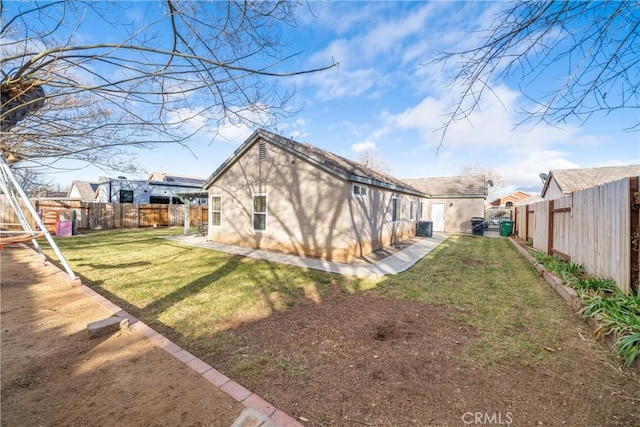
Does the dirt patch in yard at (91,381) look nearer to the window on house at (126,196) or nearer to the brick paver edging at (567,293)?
the brick paver edging at (567,293)

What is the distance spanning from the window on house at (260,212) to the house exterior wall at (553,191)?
20332 millimetres

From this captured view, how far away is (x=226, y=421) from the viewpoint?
209 centimetres

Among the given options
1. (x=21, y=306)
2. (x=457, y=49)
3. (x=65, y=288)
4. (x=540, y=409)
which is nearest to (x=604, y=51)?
(x=457, y=49)

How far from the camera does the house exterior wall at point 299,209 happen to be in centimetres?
877

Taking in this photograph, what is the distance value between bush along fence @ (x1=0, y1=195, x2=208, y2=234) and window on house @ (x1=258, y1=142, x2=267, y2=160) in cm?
687

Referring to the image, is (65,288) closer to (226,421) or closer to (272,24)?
(226,421)

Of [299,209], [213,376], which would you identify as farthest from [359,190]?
[213,376]

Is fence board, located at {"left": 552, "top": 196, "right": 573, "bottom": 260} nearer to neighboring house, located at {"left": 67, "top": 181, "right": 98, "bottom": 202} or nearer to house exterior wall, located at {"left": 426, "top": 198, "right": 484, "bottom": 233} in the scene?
house exterior wall, located at {"left": 426, "top": 198, "right": 484, "bottom": 233}

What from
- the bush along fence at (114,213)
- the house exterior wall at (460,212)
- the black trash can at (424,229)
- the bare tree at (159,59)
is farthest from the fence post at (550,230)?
the bush along fence at (114,213)

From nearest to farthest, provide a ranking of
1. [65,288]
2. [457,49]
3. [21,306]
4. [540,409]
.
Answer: [540,409]
[457,49]
[21,306]
[65,288]

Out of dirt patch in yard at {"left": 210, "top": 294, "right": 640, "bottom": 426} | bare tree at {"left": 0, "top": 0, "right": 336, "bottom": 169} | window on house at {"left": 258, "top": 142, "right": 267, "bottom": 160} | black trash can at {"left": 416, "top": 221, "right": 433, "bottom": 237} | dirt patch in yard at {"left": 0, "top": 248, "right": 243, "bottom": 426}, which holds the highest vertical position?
window on house at {"left": 258, "top": 142, "right": 267, "bottom": 160}

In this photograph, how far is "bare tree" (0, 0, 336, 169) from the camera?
2764 mm

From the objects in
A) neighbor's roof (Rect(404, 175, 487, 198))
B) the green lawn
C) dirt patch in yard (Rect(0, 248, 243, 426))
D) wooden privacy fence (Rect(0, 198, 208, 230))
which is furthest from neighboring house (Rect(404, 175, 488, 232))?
dirt patch in yard (Rect(0, 248, 243, 426))

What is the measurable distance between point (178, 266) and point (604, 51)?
8.82 m
